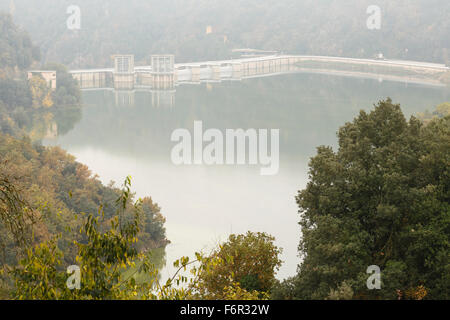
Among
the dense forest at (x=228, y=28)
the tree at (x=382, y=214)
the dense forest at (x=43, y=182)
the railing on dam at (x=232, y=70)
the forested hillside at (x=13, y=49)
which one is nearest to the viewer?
the dense forest at (x=43, y=182)

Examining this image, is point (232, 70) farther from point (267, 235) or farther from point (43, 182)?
point (267, 235)

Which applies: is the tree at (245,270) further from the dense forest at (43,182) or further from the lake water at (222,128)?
the lake water at (222,128)

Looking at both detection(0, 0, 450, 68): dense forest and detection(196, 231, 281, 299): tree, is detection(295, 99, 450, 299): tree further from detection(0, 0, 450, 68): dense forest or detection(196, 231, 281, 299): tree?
detection(0, 0, 450, 68): dense forest

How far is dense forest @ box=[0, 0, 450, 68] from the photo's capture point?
2453 inches

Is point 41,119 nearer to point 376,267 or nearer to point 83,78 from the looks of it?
point 83,78

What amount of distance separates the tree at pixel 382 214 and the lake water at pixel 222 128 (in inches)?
208

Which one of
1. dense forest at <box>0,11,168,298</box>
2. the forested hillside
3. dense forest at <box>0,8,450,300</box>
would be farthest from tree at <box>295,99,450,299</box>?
the forested hillside

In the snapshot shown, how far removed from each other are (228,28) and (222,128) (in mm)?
40731

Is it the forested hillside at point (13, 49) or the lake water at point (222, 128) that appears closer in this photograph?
the lake water at point (222, 128)

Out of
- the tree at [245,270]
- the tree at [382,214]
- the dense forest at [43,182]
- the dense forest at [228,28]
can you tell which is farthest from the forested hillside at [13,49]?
the tree at [382,214]

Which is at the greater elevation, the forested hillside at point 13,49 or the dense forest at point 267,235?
the forested hillside at point 13,49

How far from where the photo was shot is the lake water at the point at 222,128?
1802cm

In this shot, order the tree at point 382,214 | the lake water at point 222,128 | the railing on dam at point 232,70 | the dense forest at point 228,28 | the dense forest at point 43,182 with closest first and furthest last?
1. the dense forest at point 43,182
2. the tree at point 382,214
3. the lake water at point 222,128
4. the railing on dam at point 232,70
5. the dense forest at point 228,28

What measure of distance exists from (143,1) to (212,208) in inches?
2423
